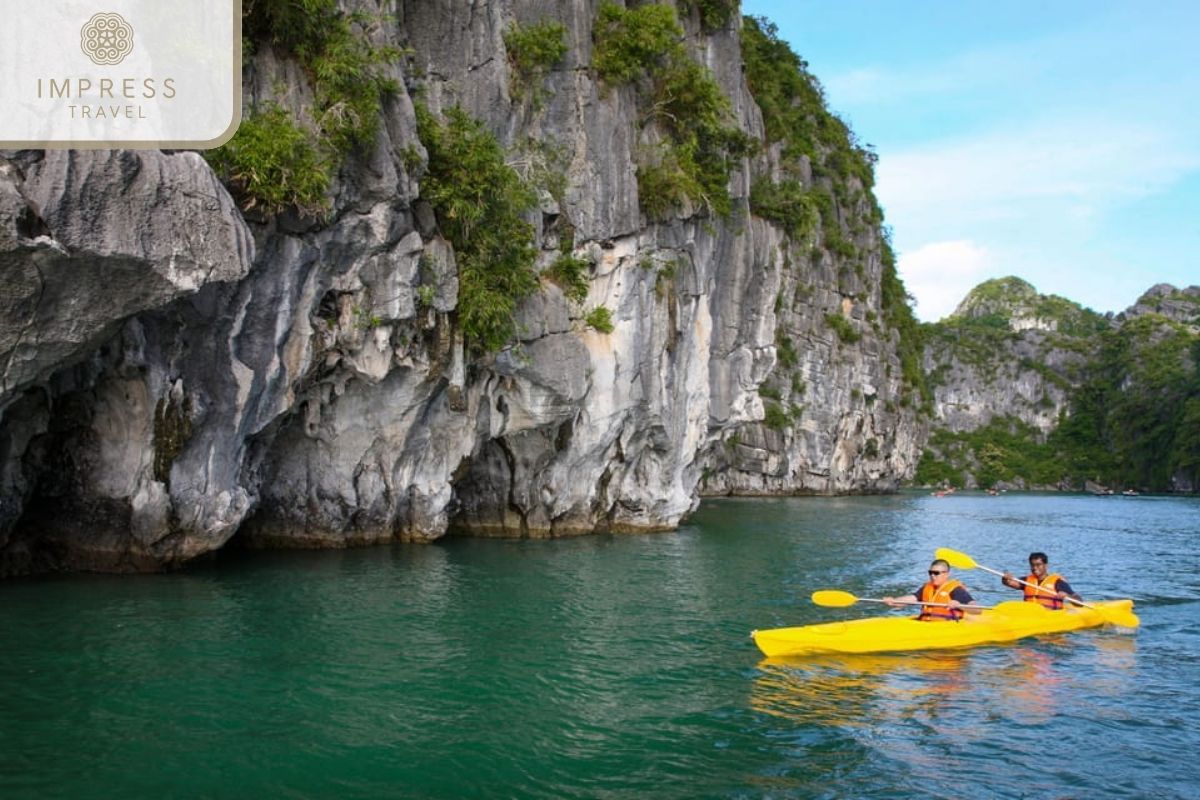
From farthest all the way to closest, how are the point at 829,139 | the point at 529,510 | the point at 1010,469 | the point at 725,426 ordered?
1. the point at 1010,469
2. the point at 829,139
3. the point at 725,426
4. the point at 529,510

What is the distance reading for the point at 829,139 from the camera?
2173 inches

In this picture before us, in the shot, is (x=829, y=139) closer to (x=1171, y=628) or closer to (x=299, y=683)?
(x=1171, y=628)

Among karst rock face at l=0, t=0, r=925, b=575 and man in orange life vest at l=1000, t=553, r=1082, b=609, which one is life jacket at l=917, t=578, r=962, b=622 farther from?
karst rock face at l=0, t=0, r=925, b=575

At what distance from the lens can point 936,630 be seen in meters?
12.1

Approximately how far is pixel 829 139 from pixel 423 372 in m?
43.6

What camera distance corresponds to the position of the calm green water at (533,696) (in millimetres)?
7344

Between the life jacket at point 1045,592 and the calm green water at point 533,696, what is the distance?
0.64 meters

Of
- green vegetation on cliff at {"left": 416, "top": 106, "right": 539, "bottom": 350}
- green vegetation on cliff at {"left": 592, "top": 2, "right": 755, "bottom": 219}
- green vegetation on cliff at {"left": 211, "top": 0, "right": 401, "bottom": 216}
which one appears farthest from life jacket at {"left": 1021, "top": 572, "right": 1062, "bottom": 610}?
green vegetation on cliff at {"left": 592, "top": 2, "right": 755, "bottom": 219}

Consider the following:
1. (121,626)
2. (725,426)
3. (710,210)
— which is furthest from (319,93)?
(725,426)

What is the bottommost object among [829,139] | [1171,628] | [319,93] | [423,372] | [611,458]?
[1171,628]

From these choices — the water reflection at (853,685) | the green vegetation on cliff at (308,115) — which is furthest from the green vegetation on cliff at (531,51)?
the water reflection at (853,685)

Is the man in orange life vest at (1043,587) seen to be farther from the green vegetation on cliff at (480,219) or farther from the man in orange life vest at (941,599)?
the green vegetation on cliff at (480,219)

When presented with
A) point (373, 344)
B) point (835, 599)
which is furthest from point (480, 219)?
point (835, 599)

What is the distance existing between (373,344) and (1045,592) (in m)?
12.7
